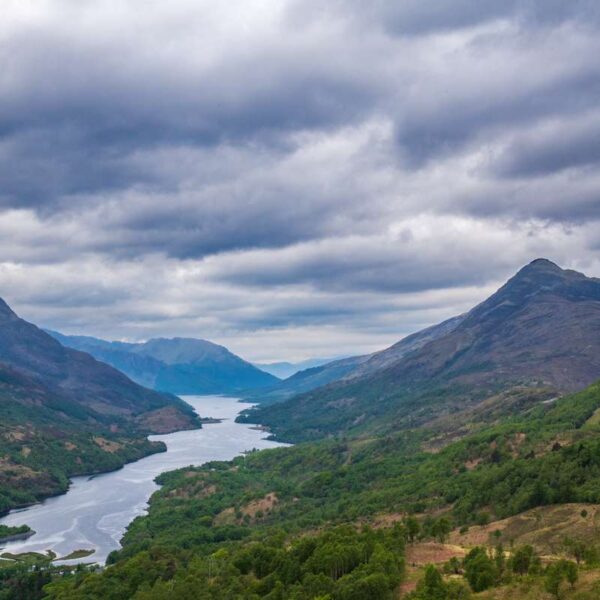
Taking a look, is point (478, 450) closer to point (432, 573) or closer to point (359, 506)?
point (359, 506)

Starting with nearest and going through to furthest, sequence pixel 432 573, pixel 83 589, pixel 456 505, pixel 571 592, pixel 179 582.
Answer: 1. pixel 571 592
2. pixel 432 573
3. pixel 179 582
4. pixel 83 589
5. pixel 456 505

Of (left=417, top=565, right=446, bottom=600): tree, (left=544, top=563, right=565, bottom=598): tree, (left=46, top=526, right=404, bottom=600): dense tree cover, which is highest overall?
(left=544, top=563, right=565, bottom=598): tree

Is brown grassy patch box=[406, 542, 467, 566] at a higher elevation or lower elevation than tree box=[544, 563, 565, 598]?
lower

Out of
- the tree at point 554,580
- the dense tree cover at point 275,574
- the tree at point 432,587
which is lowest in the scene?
the dense tree cover at point 275,574

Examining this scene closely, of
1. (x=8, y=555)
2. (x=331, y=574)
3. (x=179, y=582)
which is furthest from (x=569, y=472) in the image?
(x=8, y=555)

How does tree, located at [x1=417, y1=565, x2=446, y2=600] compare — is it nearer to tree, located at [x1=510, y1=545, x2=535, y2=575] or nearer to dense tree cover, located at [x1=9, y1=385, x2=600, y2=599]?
dense tree cover, located at [x1=9, y1=385, x2=600, y2=599]

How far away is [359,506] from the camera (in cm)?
18662

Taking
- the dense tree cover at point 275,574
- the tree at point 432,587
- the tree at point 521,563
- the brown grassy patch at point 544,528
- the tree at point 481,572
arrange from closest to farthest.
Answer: the tree at point 432,587 → the tree at point 481,572 → the tree at point 521,563 → the dense tree cover at point 275,574 → the brown grassy patch at point 544,528

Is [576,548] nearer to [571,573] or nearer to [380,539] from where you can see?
[571,573]

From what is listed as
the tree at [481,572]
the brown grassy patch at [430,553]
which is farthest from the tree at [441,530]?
the tree at [481,572]

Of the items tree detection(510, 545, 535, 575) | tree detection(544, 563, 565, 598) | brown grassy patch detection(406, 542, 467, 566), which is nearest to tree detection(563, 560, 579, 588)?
tree detection(544, 563, 565, 598)

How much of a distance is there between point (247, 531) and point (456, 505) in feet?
226

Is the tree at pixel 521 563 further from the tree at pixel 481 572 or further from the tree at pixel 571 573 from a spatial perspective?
the tree at pixel 571 573

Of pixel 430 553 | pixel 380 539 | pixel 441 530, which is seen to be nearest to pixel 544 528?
pixel 441 530
